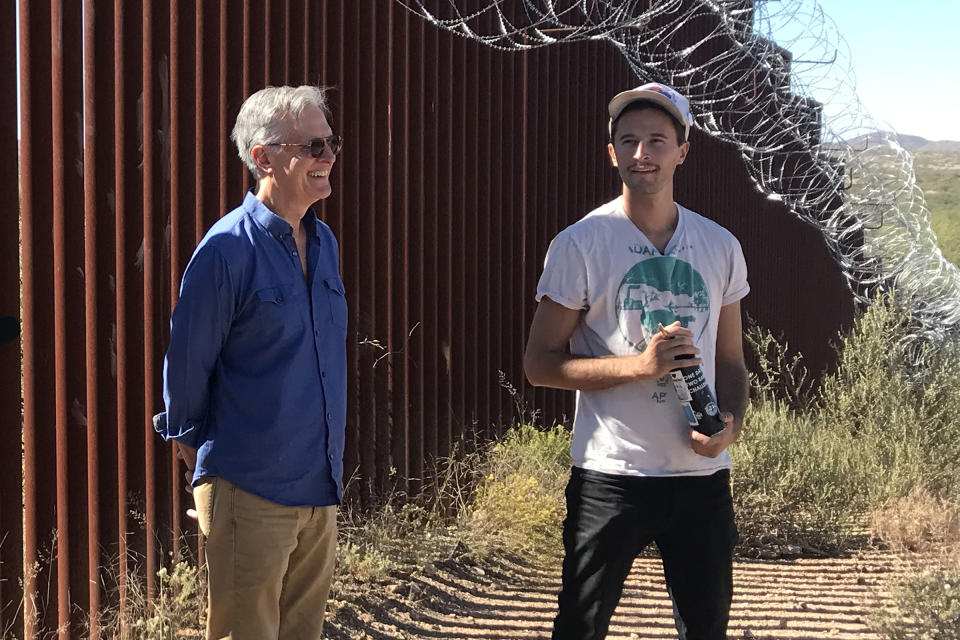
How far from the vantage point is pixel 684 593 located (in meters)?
2.72

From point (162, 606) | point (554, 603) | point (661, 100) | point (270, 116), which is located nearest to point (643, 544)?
point (661, 100)

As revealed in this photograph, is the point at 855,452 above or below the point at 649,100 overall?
below

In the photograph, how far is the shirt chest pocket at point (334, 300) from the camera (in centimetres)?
274

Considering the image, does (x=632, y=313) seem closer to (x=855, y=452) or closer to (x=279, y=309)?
(x=279, y=309)

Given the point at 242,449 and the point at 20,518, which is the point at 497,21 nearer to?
the point at 20,518

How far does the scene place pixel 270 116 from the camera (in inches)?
104

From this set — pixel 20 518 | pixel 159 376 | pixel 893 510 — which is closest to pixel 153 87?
pixel 159 376

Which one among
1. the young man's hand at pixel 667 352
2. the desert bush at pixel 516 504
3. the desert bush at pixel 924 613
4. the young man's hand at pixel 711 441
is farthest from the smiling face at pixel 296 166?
the desert bush at pixel 516 504

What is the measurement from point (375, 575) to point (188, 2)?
2.65 metres

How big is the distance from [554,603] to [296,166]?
10.3 ft

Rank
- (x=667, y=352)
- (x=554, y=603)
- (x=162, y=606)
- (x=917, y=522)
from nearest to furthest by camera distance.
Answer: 1. (x=667, y=352)
2. (x=162, y=606)
3. (x=554, y=603)
4. (x=917, y=522)

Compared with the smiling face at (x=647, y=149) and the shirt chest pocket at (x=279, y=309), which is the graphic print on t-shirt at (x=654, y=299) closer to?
the smiling face at (x=647, y=149)

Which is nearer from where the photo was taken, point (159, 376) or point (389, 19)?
point (159, 376)

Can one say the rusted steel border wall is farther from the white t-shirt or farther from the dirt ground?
the white t-shirt
